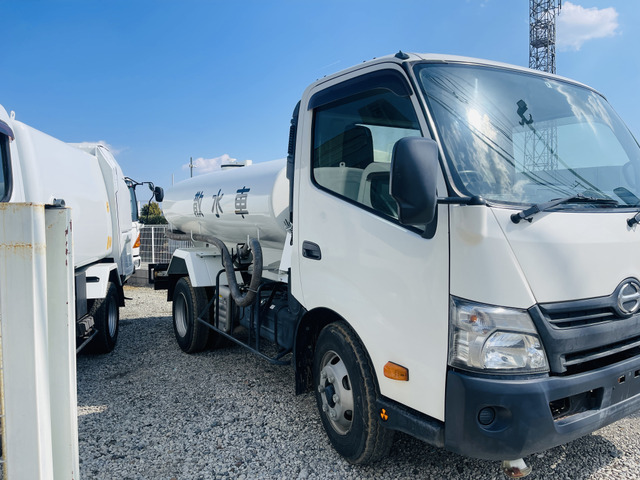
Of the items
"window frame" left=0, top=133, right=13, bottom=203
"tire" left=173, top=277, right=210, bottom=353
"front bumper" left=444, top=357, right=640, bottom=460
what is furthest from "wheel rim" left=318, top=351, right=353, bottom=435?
"window frame" left=0, top=133, right=13, bottom=203

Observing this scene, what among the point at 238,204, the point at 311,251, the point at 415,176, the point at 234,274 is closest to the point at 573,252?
the point at 415,176

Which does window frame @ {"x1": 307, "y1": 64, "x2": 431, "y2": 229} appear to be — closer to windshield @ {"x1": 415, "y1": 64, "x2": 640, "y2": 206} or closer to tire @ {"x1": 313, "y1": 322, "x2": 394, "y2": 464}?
windshield @ {"x1": 415, "y1": 64, "x2": 640, "y2": 206}

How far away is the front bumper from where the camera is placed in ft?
7.41

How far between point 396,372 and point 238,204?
112 inches

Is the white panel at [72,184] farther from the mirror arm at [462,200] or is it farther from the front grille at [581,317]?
the front grille at [581,317]

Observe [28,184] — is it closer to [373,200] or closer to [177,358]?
[177,358]

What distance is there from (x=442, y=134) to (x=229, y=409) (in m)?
2.99

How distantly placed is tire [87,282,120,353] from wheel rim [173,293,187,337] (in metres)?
0.81

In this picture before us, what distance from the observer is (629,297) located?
102 inches

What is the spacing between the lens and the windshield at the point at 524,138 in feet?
8.44

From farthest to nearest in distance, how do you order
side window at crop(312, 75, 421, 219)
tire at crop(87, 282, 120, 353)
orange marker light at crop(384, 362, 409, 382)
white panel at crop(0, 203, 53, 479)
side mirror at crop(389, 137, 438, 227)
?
tire at crop(87, 282, 120, 353)
side window at crop(312, 75, 421, 219)
orange marker light at crop(384, 362, 409, 382)
side mirror at crop(389, 137, 438, 227)
white panel at crop(0, 203, 53, 479)

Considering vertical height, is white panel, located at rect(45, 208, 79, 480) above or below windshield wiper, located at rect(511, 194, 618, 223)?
below

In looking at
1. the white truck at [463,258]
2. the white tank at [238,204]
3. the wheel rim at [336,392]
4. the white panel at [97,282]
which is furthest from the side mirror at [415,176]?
the white panel at [97,282]

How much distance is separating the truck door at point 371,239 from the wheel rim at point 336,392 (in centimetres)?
39
